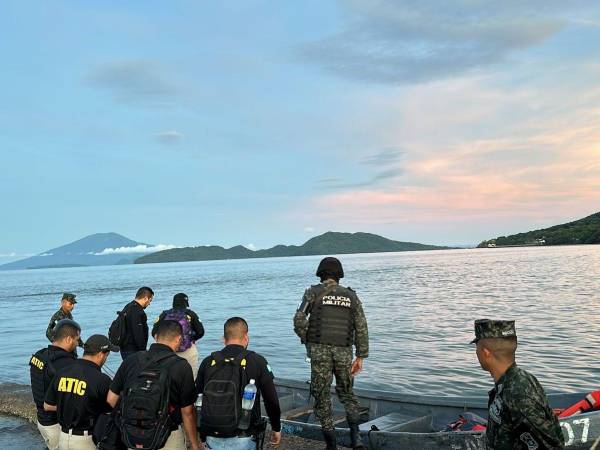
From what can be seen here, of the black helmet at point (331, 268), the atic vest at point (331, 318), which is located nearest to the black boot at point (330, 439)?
the atic vest at point (331, 318)

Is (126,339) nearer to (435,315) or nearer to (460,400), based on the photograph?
(460,400)

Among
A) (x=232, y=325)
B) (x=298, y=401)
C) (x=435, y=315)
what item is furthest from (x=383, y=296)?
(x=232, y=325)

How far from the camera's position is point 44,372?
18.9 feet

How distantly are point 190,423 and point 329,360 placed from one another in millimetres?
2708

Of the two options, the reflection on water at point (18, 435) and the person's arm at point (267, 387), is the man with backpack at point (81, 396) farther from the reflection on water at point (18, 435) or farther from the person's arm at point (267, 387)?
the reflection on water at point (18, 435)

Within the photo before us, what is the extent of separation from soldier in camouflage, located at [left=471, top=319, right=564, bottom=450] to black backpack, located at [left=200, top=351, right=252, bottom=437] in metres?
2.15

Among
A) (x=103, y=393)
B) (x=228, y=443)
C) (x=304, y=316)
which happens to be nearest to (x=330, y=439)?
(x=304, y=316)

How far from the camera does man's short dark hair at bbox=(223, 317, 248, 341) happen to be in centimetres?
487

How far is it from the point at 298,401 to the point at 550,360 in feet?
42.9

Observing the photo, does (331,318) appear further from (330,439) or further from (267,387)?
(267,387)

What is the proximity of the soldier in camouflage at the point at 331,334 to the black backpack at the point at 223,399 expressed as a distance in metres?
2.49

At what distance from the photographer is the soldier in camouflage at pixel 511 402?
129 inches

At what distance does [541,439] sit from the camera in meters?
3.29

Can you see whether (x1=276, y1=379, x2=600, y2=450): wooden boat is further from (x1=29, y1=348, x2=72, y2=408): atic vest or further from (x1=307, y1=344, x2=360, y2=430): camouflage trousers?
(x1=29, y1=348, x2=72, y2=408): atic vest
